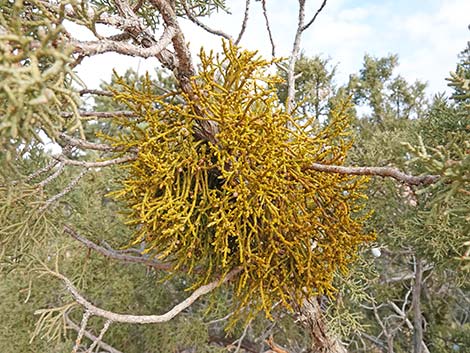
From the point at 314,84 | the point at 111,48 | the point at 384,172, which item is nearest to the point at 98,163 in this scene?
the point at 111,48

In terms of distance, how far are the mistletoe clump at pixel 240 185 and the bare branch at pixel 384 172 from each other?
0.04 metres

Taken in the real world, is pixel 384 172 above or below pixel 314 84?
below

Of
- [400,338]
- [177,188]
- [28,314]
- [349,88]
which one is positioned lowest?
[400,338]

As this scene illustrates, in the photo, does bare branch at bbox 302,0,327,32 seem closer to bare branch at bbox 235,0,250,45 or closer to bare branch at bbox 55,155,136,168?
bare branch at bbox 235,0,250,45

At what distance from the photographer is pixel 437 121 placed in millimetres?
1187

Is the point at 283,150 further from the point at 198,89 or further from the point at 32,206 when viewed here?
the point at 32,206

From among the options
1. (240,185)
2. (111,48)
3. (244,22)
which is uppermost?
(244,22)

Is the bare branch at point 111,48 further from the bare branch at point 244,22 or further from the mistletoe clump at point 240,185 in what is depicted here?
the bare branch at point 244,22

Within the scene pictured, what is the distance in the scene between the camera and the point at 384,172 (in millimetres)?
625

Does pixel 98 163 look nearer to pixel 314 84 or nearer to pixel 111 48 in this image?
pixel 111 48

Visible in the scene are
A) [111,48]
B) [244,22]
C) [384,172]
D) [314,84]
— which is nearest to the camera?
[111,48]

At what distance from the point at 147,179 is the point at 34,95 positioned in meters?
0.34

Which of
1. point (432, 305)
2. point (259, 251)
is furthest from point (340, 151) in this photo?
point (432, 305)

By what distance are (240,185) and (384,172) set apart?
232 mm
